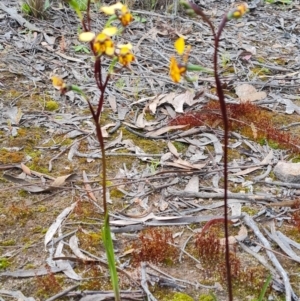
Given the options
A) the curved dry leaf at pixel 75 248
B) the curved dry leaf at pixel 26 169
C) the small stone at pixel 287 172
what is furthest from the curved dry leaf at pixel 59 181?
the small stone at pixel 287 172

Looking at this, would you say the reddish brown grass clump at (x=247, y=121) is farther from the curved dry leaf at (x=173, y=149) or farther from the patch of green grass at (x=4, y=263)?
the patch of green grass at (x=4, y=263)

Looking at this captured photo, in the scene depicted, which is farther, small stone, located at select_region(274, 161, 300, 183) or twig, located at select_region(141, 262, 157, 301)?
small stone, located at select_region(274, 161, 300, 183)

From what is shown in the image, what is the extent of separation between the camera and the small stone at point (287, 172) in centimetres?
246

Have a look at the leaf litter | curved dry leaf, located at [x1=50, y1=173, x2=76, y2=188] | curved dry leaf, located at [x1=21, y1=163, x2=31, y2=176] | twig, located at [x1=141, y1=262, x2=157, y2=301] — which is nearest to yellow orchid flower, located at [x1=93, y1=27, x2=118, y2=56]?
the leaf litter

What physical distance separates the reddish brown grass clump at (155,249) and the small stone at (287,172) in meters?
0.70

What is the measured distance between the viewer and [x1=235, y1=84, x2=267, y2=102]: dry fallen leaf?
3.29m

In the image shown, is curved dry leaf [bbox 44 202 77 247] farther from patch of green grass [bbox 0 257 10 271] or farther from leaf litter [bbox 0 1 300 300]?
patch of green grass [bbox 0 257 10 271]

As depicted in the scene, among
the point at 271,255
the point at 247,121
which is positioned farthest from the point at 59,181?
the point at 247,121

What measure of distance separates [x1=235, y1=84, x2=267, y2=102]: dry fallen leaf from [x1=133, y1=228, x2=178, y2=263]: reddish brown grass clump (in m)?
1.44

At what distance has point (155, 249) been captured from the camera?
2025mm

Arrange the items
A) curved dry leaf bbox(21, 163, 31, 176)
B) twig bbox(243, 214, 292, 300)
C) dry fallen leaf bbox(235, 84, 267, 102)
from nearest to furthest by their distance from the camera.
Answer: twig bbox(243, 214, 292, 300), curved dry leaf bbox(21, 163, 31, 176), dry fallen leaf bbox(235, 84, 267, 102)

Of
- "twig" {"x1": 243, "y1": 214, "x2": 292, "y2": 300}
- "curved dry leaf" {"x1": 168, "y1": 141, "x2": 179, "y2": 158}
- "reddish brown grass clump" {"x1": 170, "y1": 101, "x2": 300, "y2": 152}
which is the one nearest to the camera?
"twig" {"x1": 243, "y1": 214, "x2": 292, "y2": 300}

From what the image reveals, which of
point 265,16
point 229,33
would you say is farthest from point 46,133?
point 265,16

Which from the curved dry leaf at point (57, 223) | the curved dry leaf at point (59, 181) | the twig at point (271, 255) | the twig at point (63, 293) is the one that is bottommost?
the twig at point (63, 293)
